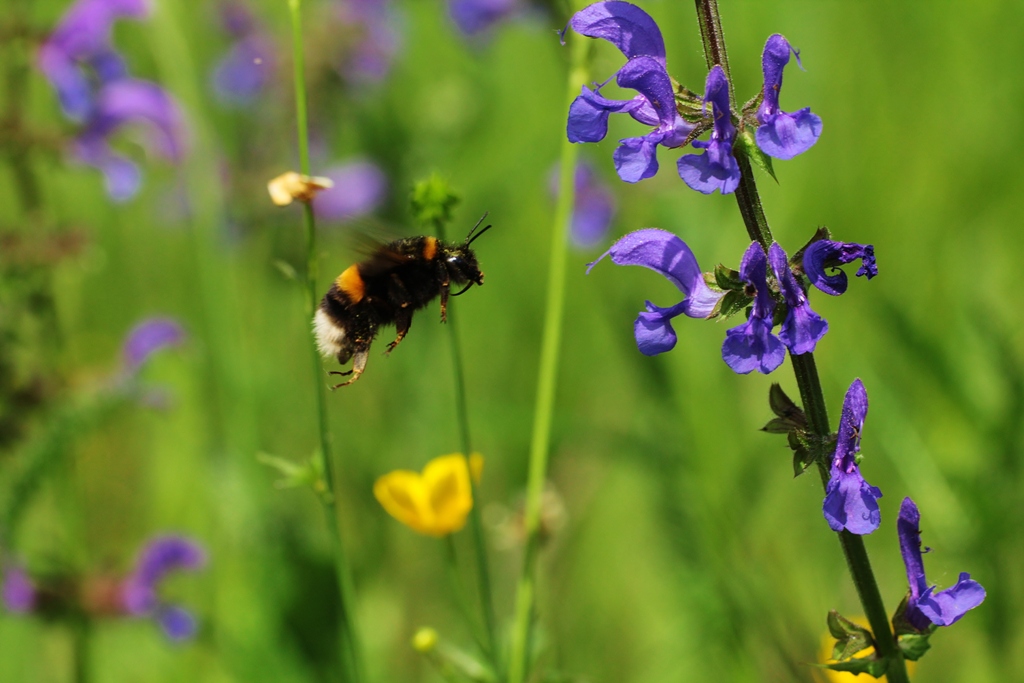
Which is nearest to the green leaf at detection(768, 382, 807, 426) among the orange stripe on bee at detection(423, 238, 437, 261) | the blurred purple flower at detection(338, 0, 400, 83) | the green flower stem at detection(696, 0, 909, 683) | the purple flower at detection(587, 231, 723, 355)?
the green flower stem at detection(696, 0, 909, 683)

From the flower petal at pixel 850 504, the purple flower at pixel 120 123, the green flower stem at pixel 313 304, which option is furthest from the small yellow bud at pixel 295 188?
the purple flower at pixel 120 123

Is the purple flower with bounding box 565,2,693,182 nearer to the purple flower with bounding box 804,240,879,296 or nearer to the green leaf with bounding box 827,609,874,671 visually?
the purple flower with bounding box 804,240,879,296

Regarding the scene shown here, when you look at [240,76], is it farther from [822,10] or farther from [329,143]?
[822,10]

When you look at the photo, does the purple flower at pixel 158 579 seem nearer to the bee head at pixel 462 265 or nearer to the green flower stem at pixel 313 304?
the green flower stem at pixel 313 304

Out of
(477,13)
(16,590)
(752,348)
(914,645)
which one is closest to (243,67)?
(477,13)

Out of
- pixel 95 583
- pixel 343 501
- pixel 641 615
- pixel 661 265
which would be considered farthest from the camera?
pixel 343 501

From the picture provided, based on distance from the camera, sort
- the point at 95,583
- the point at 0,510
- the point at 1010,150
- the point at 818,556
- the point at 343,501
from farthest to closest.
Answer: the point at 343,501, the point at 1010,150, the point at 818,556, the point at 95,583, the point at 0,510

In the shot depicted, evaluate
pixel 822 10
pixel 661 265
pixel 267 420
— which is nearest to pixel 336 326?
pixel 661 265
